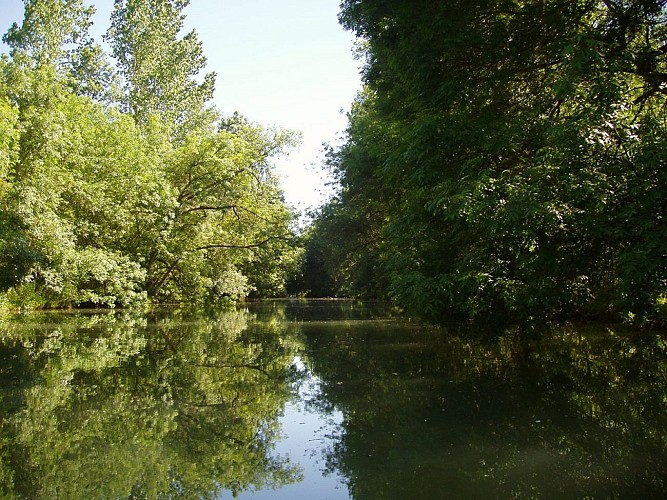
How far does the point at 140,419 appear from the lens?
5762mm

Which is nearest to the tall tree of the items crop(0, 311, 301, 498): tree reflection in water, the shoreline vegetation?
the shoreline vegetation

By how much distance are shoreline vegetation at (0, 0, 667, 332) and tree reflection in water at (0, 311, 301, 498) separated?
9.72 ft

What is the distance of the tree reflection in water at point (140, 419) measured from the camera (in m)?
4.11

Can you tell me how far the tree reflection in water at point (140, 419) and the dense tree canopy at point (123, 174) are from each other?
704 centimetres

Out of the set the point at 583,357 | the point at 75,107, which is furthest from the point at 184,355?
the point at 75,107

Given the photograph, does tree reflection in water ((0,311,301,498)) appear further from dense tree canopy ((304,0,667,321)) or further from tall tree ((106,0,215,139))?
tall tree ((106,0,215,139))

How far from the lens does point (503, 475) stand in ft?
13.8

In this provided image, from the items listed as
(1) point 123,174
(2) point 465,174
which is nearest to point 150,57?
(1) point 123,174

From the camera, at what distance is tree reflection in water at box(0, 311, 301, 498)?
4.11 m

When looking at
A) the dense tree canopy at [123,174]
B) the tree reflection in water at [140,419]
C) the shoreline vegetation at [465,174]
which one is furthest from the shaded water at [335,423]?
the dense tree canopy at [123,174]

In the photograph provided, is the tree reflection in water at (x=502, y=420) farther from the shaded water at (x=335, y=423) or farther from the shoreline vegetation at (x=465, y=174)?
the shoreline vegetation at (x=465, y=174)

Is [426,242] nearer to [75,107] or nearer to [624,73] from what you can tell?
[624,73]

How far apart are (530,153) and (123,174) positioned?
60.0 feet

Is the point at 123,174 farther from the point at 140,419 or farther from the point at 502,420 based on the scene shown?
the point at 502,420
